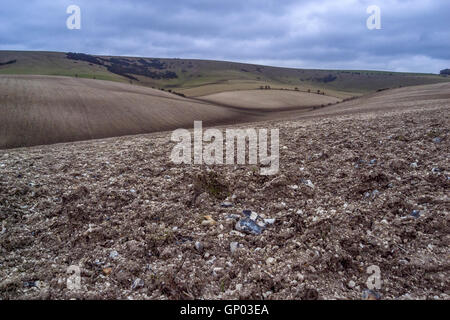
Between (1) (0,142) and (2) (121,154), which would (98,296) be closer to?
(2) (121,154)

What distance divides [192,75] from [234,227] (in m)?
168

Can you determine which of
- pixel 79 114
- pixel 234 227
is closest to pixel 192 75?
pixel 79 114

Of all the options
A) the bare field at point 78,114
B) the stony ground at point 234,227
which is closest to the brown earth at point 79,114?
the bare field at point 78,114

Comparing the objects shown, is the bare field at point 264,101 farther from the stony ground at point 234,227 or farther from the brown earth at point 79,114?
the stony ground at point 234,227

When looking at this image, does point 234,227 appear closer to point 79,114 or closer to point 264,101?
point 79,114

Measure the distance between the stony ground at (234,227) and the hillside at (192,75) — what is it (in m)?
82.6

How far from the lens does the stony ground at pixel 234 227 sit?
4402 mm

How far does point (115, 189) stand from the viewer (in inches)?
295

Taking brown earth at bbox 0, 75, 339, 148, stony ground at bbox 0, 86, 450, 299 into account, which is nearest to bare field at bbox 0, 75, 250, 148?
brown earth at bbox 0, 75, 339, 148

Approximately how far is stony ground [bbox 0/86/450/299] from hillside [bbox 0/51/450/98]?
82588 millimetres
